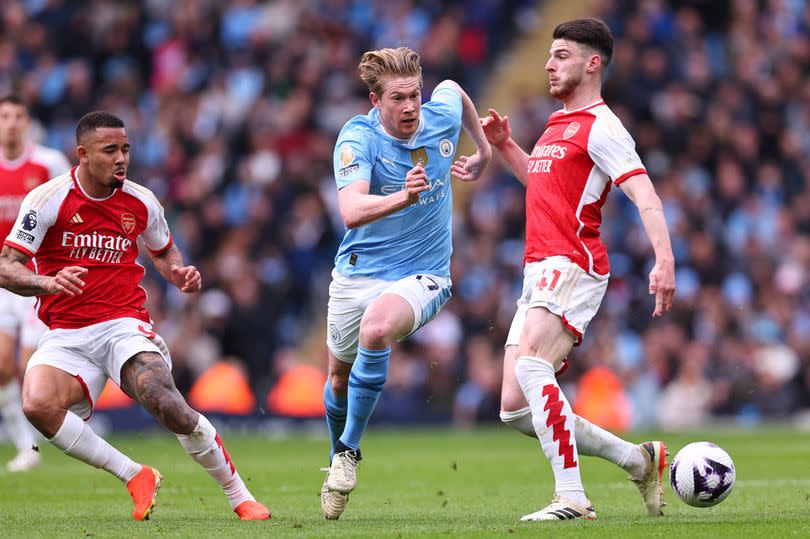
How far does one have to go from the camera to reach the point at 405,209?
8594 millimetres

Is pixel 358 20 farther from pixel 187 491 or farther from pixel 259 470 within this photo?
pixel 187 491

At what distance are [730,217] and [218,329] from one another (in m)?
7.54

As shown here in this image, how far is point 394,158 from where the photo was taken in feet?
28.0

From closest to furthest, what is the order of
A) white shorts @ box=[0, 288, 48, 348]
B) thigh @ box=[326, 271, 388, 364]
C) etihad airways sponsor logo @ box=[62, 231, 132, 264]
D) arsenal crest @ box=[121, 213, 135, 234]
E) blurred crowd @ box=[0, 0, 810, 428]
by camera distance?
etihad airways sponsor logo @ box=[62, 231, 132, 264] < arsenal crest @ box=[121, 213, 135, 234] < thigh @ box=[326, 271, 388, 364] < white shorts @ box=[0, 288, 48, 348] < blurred crowd @ box=[0, 0, 810, 428]

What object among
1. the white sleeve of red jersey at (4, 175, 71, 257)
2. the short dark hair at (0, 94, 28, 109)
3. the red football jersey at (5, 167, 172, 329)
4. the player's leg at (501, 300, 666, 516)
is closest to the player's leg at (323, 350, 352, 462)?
the red football jersey at (5, 167, 172, 329)

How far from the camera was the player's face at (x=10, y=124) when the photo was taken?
11.8m

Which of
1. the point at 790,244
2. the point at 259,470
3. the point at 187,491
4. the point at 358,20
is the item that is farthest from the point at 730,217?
the point at 187,491

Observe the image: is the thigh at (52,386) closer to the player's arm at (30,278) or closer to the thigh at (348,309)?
the player's arm at (30,278)

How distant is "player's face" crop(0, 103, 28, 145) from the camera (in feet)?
38.7

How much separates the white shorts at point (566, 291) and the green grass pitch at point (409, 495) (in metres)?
1.10

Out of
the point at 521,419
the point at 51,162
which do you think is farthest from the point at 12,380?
the point at 521,419

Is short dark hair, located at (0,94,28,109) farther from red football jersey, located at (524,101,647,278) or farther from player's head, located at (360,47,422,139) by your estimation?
red football jersey, located at (524,101,647,278)

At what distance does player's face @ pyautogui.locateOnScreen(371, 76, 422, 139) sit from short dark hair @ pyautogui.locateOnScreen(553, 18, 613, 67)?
930 millimetres

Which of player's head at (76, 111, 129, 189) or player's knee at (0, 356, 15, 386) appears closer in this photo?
player's head at (76, 111, 129, 189)
